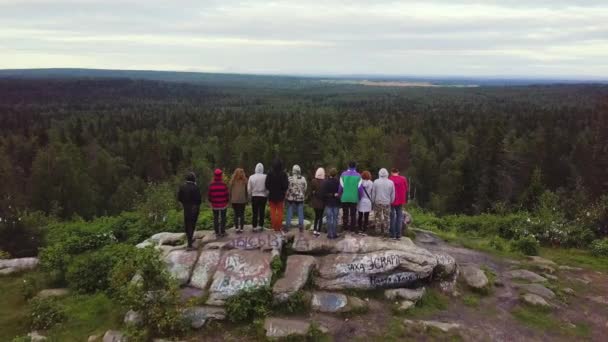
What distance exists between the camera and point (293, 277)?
11.7m

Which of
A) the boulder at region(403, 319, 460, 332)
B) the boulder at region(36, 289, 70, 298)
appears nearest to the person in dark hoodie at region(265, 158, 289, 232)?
the boulder at region(403, 319, 460, 332)

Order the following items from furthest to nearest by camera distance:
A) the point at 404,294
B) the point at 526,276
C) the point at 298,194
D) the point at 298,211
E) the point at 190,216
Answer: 1. the point at 526,276
2. the point at 298,211
3. the point at 298,194
4. the point at 190,216
5. the point at 404,294

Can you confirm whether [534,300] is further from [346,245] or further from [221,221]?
[221,221]

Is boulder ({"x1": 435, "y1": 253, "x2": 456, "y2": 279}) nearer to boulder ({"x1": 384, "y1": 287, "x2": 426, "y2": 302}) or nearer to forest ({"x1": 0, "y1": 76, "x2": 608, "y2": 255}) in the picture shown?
boulder ({"x1": 384, "y1": 287, "x2": 426, "y2": 302})

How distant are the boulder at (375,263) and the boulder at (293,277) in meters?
0.43

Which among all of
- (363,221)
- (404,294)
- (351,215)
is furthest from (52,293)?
(404,294)

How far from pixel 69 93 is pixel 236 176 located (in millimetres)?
182624

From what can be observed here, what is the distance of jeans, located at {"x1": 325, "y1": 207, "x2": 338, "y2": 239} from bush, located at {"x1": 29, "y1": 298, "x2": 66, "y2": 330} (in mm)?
7302

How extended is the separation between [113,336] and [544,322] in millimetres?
10353

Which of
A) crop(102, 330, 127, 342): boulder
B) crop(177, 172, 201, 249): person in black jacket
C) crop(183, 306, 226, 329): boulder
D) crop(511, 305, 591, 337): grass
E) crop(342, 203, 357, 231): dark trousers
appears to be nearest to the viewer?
crop(102, 330, 127, 342): boulder

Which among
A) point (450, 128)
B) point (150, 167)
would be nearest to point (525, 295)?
point (150, 167)

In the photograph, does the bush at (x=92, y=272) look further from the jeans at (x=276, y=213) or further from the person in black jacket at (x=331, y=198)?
the person in black jacket at (x=331, y=198)

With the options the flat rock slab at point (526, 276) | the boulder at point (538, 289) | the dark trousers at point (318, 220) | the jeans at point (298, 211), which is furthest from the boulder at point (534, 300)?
the jeans at point (298, 211)

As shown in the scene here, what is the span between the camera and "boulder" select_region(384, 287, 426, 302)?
11727 mm
